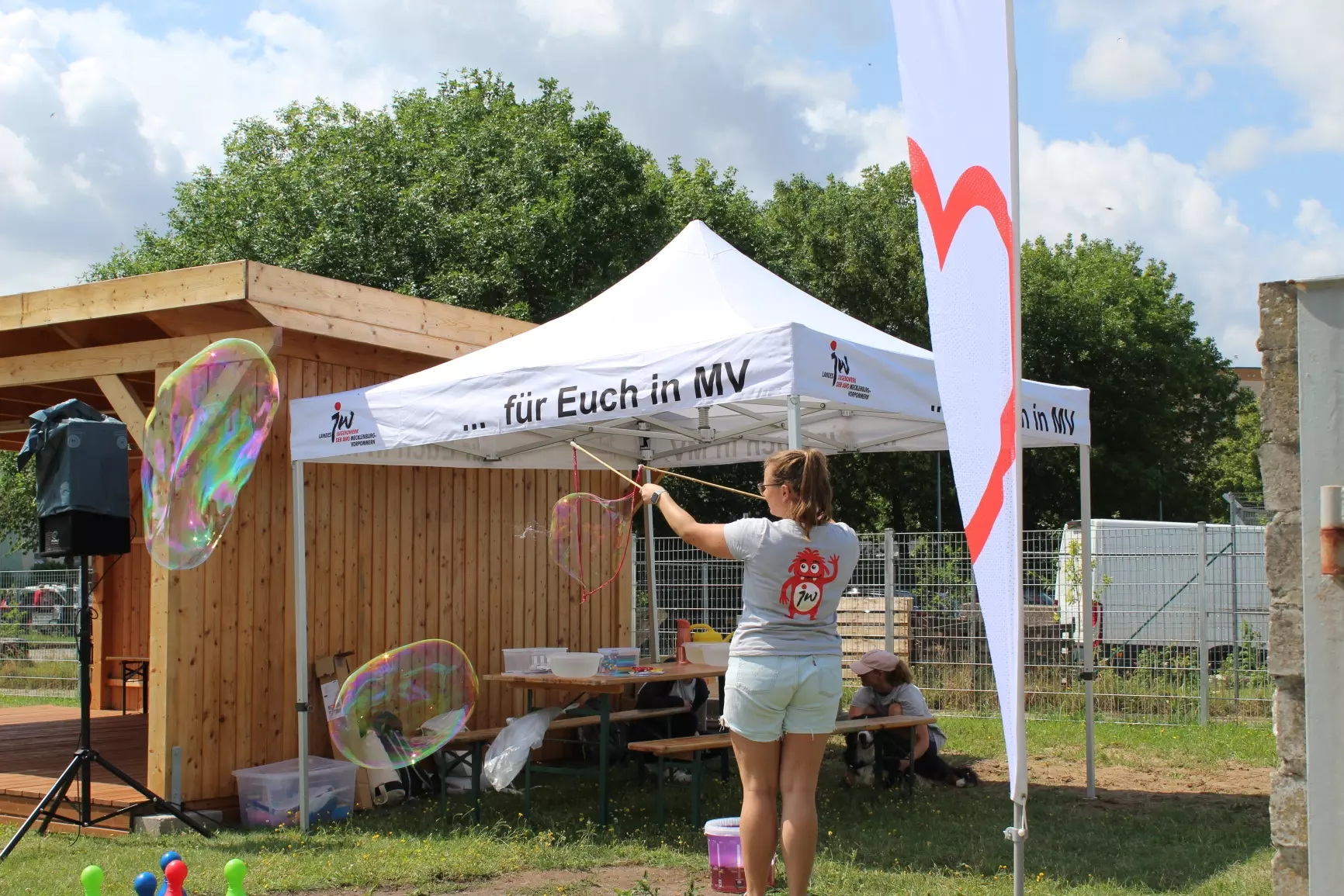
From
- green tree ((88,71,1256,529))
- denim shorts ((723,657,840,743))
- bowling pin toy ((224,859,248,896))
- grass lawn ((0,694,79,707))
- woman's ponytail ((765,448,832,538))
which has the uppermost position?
green tree ((88,71,1256,529))

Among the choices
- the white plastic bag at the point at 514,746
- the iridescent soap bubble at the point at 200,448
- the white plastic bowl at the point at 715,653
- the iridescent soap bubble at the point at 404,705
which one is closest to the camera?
the iridescent soap bubble at the point at 200,448

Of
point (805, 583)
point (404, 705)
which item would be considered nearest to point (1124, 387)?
point (404, 705)

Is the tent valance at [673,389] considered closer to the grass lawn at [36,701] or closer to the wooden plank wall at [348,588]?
the wooden plank wall at [348,588]

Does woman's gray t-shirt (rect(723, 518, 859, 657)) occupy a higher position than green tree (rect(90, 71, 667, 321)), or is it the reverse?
green tree (rect(90, 71, 667, 321))

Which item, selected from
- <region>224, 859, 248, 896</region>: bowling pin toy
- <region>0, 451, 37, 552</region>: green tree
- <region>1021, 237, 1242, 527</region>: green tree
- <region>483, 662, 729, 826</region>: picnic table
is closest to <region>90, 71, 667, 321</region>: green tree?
<region>0, 451, 37, 552</region>: green tree

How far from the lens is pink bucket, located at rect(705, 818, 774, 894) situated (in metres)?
5.61

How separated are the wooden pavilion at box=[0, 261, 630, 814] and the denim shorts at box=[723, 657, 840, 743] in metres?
4.56

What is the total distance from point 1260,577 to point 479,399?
32.2 feet

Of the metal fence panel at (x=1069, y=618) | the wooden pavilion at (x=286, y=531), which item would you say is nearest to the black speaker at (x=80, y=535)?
the wooden pavilion at (x=286, y=531)

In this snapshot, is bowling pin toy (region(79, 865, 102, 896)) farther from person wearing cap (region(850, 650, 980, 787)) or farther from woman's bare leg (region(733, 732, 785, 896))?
person wearing cap (region(850, 650, 980, 787))

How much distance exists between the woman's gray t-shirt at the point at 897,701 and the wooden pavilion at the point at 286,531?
3018 mm

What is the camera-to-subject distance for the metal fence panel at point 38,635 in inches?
727

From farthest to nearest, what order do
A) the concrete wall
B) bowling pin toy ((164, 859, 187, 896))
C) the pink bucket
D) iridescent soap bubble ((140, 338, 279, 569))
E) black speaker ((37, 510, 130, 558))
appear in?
black speaker ((37, 510, 130, 558)) < iridescent soap bubble ((140, 338, 279, 569)) < the pink bucket < bowling pin toy ((164, 859, 187, 896)) < the concrete wall

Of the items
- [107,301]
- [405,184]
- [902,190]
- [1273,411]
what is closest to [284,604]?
[107,301]
